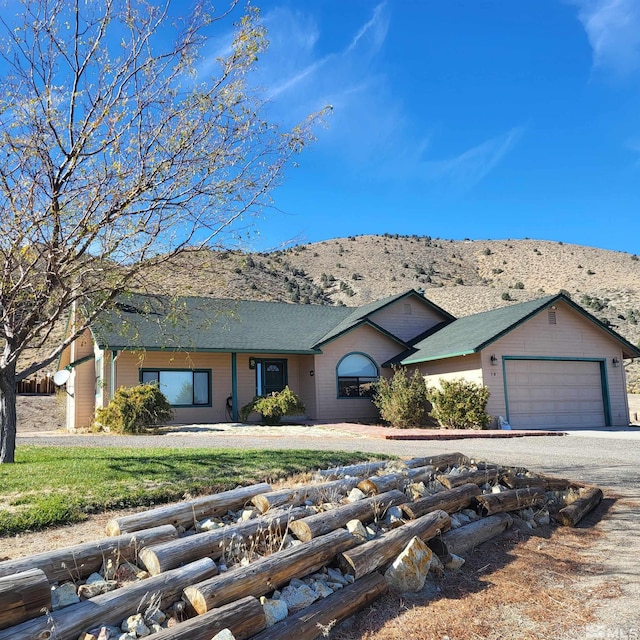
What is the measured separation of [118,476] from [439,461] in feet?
15.4

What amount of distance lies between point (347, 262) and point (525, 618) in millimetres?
67667

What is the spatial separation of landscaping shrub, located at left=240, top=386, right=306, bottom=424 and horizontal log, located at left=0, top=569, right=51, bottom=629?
17.3 m

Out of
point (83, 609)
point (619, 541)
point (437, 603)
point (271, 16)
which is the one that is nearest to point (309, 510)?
point (437, 603)

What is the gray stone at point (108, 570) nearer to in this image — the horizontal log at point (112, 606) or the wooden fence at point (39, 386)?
the horizontal log at point (112, 606)

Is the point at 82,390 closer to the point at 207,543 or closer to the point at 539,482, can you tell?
the point at 539,482

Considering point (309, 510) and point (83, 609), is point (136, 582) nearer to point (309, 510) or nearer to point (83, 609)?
point (83, 609)

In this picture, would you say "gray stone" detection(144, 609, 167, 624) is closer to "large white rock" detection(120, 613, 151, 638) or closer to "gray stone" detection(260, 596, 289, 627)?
"large white rock" detection(120, 613, 151, 638)

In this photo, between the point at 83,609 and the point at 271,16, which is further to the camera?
the point at 271,16

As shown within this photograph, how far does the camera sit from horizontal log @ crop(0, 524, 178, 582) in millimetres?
4059

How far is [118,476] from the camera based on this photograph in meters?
8.06

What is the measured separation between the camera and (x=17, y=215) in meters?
8.01

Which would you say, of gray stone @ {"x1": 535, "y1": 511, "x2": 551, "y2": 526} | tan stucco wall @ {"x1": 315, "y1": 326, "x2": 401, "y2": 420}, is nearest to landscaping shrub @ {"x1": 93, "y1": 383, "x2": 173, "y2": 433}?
tan stucco wall @ {"x1": 315, "y1": 326, "x2": 401, "y2": 420}

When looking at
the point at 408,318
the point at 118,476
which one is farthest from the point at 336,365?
the point at 118,476

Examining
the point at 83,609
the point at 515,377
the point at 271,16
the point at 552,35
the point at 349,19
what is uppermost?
the point at 552,35
